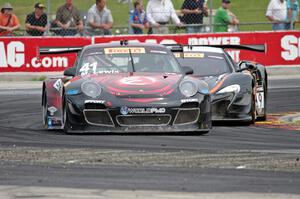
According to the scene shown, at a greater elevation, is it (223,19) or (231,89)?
(231,89)

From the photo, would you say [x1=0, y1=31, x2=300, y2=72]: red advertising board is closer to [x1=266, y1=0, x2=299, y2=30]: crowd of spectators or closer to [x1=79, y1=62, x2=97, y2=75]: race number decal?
[x1=266, y1=0, x2=299, y2=30]: crowd of spectators

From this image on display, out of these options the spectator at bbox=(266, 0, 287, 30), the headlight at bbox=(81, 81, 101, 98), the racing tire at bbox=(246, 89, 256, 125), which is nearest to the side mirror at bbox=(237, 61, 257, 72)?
the racing tire at bbox=(246, 89, 256, 125)

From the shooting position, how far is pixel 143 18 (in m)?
24.9

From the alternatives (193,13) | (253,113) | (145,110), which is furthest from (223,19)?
(145,110)

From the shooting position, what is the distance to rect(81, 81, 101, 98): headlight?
42.8 feet

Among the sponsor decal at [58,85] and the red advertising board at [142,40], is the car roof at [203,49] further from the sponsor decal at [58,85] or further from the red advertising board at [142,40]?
the red advertising board at [142,40]

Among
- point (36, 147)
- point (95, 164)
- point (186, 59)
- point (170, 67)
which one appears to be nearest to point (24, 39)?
point (186, 59)

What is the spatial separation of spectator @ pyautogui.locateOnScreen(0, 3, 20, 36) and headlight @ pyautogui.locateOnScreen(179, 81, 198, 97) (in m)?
11.3

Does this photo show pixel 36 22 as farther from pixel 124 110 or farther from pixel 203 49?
pixel 124 110

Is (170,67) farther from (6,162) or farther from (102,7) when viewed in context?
(102,7)

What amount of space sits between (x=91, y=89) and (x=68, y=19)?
1139 centimetres

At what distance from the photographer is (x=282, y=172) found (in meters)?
9.62

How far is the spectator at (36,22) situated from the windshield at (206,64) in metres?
8.14

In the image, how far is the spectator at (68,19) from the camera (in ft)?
79.5
